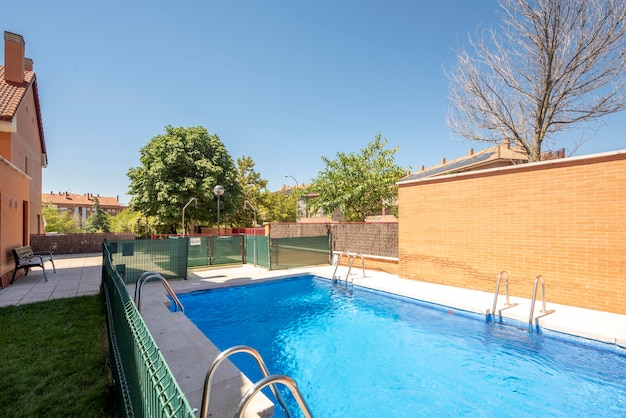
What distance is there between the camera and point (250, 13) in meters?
10.1

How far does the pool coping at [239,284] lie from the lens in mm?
3253

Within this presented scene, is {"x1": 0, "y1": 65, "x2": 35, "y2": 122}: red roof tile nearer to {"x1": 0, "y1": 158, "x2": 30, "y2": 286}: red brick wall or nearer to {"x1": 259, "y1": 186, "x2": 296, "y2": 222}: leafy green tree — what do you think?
{"x1": 0, "y1": 158, "x2": 30, "y2": 286}: red brick wall

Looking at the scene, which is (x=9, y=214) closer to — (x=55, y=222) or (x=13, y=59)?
(x=13, y=59)

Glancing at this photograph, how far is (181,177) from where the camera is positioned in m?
23.0

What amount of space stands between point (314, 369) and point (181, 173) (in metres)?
21.8

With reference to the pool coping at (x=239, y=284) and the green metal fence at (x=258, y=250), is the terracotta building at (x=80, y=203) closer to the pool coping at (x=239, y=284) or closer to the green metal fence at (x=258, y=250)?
the green metal fence at (x=258, y=250)

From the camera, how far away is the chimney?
13.9 meters

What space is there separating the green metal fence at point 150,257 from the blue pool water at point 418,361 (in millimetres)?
2583

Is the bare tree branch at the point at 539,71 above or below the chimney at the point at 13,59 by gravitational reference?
below

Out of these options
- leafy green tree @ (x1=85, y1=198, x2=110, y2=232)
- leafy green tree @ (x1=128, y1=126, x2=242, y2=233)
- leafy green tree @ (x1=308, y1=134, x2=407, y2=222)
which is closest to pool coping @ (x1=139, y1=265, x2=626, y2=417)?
leafy green tree @ (x1=308, y1=134, x2=407, y2=222)

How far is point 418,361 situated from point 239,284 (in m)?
6.55

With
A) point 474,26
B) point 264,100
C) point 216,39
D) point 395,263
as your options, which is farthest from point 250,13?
point 395,263

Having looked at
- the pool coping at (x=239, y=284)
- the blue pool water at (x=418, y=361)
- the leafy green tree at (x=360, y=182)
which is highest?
the leafy green tree at (x=360, y=182)

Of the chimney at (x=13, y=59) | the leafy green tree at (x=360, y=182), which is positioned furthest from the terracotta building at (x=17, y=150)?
the leafy green tree at (x=360, y=182)
